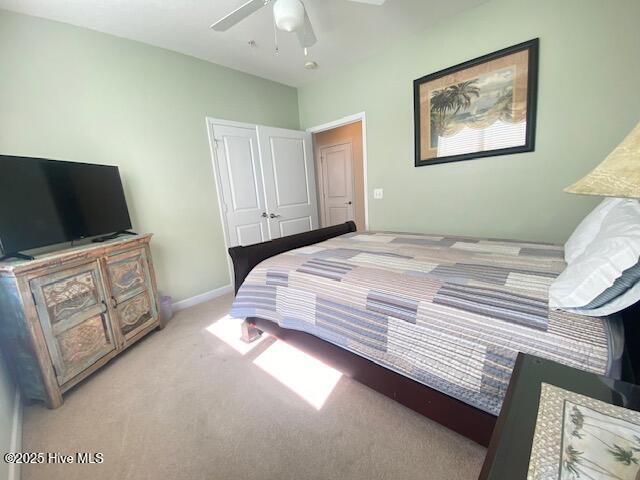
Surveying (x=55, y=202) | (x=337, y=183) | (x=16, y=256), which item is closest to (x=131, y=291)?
(x=16, y=256)

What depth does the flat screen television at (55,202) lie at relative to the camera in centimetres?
152

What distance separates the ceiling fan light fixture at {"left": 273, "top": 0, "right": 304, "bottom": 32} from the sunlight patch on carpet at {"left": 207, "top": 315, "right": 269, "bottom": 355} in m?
2.19

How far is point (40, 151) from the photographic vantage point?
1899 millimetres

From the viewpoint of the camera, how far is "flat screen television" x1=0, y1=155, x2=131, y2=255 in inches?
59.8

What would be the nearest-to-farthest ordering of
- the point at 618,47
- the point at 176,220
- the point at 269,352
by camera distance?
the point at 618,47 → the point at 269,352 → the point at 176,220

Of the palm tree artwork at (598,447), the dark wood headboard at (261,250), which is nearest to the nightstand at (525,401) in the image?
the palm tree artwork at (598,447)

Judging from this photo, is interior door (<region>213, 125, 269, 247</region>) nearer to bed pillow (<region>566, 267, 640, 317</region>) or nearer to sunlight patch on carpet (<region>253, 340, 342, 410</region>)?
sunlight patch on carpet (<region>253, 340, 342, 410</region>)

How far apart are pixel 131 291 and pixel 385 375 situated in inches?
77.4

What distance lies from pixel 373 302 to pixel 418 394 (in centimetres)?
45

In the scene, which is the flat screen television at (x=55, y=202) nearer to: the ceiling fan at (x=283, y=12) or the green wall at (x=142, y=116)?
the green wall at (x=142, y=116)

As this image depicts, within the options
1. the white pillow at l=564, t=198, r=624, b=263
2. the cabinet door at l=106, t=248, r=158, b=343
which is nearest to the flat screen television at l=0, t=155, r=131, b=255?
the cabinet door at l=106, t=248, r=158, b=343

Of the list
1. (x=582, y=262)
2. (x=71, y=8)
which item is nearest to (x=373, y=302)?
(x=582, y=262)

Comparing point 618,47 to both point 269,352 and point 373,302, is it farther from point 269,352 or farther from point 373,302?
point 269,352

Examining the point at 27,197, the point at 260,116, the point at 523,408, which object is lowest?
the point at 523,408
